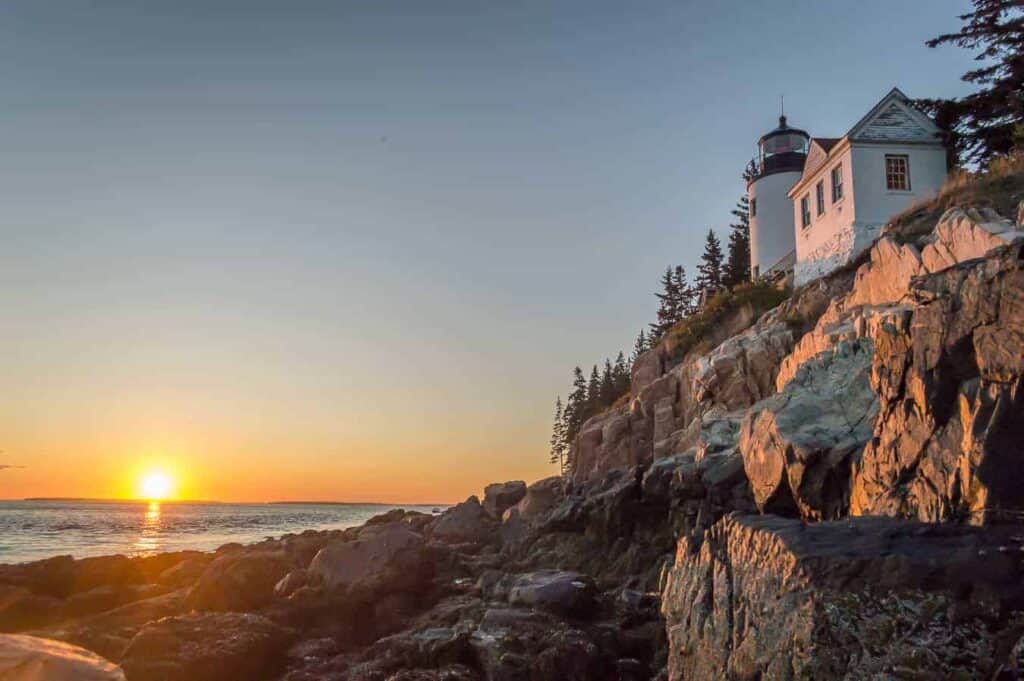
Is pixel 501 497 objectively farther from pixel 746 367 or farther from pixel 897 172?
pixel 897 172

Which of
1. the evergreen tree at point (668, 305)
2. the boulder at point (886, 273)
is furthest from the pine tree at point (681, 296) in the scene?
the boulder at point (886, 273)

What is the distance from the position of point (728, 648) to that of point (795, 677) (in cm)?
151

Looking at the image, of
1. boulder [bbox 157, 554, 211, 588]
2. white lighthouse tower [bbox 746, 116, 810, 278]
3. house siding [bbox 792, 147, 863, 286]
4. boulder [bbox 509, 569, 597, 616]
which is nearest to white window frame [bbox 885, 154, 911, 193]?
house siding [bbox 792, 147, 863, 286]

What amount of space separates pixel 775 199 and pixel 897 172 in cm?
1313

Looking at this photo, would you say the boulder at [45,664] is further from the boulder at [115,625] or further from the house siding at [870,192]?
the house siding at [870,192]

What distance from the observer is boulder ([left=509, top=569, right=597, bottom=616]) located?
14781 mm

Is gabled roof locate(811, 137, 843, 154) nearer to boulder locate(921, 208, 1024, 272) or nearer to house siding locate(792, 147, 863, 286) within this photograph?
house siding locate(792, 147, 863, 286)

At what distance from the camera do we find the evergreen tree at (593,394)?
71.1 meters

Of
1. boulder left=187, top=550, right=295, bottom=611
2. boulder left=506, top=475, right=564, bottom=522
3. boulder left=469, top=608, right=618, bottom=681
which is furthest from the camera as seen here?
boulder left=506, top=475, right=564, bottom=522

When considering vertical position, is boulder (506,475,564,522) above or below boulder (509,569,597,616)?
above

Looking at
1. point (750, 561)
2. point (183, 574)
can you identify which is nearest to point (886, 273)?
point (750, 561)

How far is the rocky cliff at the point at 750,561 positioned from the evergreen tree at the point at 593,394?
42271mm

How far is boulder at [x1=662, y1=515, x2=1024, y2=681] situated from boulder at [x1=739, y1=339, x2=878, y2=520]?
367cm

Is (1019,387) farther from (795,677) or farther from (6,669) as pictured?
(6,669)
